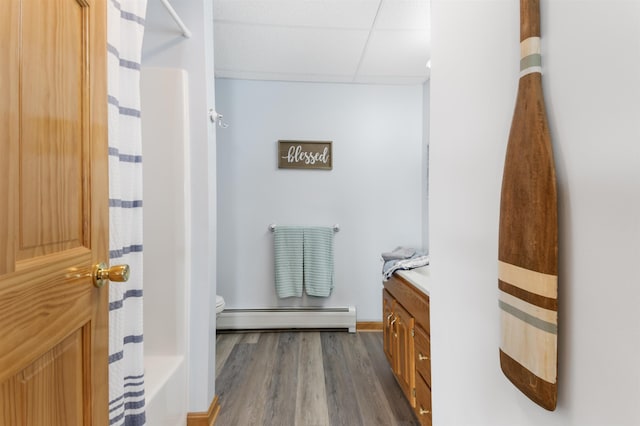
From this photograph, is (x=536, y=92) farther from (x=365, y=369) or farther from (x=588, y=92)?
(x=365, y=369)

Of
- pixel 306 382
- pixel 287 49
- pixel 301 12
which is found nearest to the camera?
pixel 301 12

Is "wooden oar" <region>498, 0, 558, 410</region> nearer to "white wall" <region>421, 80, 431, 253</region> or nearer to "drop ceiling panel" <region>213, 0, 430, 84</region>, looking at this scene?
"drop ceiling panel" <region>213, 0, 430, 84</region>

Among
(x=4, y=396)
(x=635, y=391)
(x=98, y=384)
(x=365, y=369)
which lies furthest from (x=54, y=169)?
(x=365, y=369)

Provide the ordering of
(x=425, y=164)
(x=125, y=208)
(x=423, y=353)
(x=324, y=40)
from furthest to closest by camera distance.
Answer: (x=425, y=164), (x=324, y=40), (x=423, y=353), (x=125, y=208)

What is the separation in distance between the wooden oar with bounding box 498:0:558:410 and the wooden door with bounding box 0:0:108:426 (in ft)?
2.75

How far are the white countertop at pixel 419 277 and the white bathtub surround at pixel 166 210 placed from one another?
118 cm

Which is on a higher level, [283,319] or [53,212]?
[53,212]

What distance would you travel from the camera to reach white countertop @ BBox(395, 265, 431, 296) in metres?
1.46

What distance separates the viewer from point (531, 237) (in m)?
0.52

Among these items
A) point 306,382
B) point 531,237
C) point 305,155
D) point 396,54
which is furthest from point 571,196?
point 305,155

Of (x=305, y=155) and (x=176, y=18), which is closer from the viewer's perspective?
(x=176, y=18)

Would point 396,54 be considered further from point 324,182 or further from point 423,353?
point 423,353

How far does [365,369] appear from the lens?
2.17m

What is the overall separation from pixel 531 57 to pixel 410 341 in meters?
1.43
